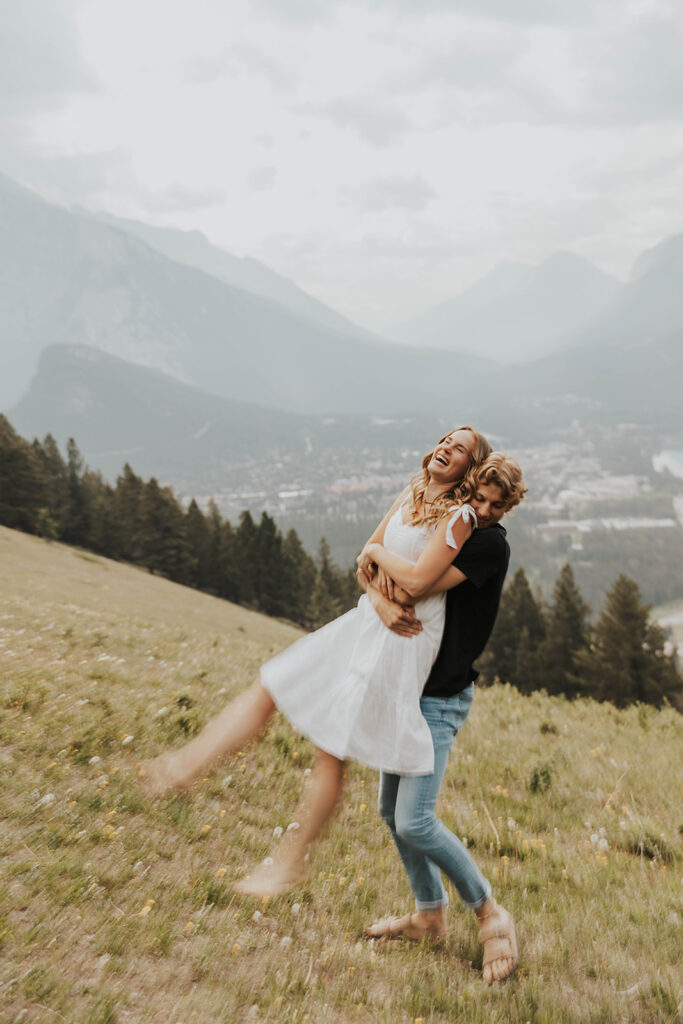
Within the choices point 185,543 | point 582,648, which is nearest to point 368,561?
point 582,648

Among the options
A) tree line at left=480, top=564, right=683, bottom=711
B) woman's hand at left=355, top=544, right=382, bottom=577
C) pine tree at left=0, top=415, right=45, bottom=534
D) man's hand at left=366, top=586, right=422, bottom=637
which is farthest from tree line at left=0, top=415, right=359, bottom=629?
man's hand at left=366, top=586, right=422, bottom=637

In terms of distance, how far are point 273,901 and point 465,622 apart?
2.28 meters

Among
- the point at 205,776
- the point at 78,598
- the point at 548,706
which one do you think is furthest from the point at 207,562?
the point at 205,776

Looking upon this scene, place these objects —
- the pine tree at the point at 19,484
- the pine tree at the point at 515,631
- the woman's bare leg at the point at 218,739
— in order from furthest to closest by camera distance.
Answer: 1. the pine tree at the point at 19,484
2. the pine tree at the point at 515,631
3. the woman's bare leg at the point at 218,739

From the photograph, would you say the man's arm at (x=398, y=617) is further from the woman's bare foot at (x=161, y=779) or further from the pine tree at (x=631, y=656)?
the pine tree at (x=631, y=656)

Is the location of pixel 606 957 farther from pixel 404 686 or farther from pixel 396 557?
pixel 396 557

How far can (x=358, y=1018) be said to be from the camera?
2895mm

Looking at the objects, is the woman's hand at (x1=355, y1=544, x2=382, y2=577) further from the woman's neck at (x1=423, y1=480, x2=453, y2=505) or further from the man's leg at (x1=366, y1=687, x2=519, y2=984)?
the man's leg at (x1=366, y1=687, x2=519, y2=984)

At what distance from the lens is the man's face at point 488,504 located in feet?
11.3

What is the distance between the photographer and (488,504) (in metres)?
3.45

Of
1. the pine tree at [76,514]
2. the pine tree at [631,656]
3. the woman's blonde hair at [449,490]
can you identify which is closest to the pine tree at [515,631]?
the pine tree at [631,656]

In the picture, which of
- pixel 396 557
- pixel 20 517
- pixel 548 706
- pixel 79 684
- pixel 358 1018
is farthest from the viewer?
pixel 20 517

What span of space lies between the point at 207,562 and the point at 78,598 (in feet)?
131

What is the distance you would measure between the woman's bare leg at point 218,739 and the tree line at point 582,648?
23.9 meters
